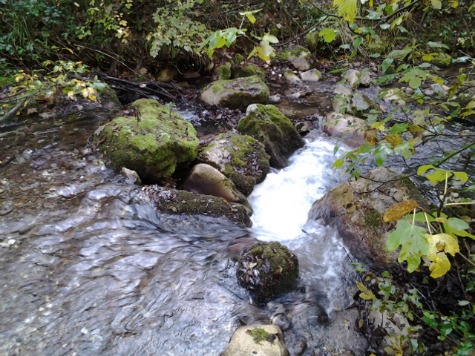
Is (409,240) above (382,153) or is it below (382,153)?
above

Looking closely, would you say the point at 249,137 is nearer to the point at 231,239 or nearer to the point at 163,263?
the point at 231,239

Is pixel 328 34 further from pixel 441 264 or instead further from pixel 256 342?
pixel 256 342

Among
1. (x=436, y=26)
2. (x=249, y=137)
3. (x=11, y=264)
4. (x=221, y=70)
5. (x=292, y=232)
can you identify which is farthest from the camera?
(x=436, y=26)

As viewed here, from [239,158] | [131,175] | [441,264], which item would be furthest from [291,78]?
[441,264]

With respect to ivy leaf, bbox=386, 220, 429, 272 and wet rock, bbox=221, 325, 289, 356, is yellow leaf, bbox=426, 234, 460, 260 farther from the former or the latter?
wet rock, bbox=221, 325, 289, 356

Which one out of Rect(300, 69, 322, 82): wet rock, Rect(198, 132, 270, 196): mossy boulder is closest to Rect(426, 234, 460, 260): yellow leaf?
Rect(198, 132, 270, 196): mossy boulder

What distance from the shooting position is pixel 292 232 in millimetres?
4559

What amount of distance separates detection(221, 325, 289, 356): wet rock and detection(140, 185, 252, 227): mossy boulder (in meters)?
1.76

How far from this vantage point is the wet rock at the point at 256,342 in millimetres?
2594

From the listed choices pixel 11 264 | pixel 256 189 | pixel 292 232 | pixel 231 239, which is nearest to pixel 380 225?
pixel 292 232

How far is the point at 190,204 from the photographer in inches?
174

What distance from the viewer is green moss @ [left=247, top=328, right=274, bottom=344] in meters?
2.67

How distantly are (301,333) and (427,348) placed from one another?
953 millimetres

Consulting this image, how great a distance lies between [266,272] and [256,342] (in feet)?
2.46
